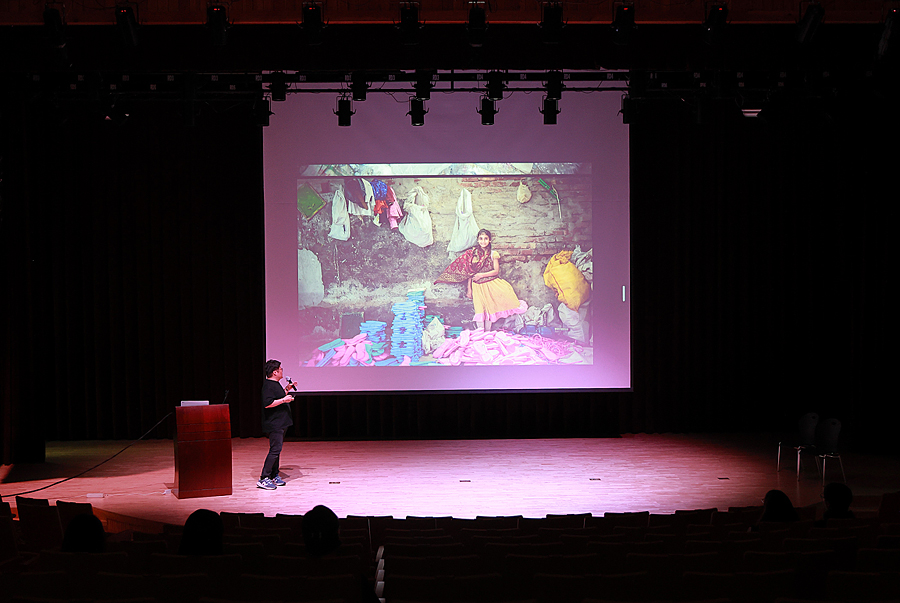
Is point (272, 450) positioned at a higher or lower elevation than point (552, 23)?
lower

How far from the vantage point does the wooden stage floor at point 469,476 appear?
6.83 metres

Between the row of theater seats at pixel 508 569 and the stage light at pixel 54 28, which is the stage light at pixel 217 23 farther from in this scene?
the row of theater seats at pixel 508 569

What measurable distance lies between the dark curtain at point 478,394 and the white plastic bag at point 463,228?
2016 mm

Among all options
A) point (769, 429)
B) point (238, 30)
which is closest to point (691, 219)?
point (769, 429)

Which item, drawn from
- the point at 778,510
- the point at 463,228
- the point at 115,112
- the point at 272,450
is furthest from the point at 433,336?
the point at 778,510

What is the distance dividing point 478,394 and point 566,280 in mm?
1975

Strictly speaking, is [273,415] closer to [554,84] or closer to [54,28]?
[54,28]

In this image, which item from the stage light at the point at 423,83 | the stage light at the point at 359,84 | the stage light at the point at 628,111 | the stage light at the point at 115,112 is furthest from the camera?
the stage light at the point at 628,111

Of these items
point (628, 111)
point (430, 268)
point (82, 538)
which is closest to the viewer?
point (82, 538)

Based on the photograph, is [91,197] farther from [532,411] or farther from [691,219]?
[691,219]

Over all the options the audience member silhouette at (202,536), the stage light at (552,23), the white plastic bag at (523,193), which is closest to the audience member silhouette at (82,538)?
the audience member silhouette at (202,536)

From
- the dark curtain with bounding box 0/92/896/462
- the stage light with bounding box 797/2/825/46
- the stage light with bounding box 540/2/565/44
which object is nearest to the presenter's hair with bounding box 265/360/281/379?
the dark curtain with bounding box 0/92/896/462

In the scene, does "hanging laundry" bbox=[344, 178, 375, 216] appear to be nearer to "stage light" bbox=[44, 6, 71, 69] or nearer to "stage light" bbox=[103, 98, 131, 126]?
"stage light" bbox=[103, 98, 131, 126]

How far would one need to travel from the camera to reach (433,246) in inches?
390
